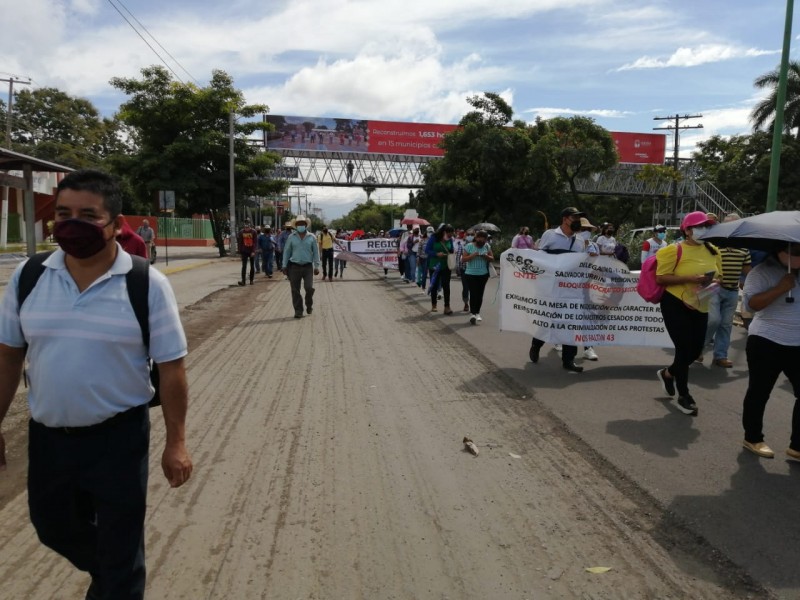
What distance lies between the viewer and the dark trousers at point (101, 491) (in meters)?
2.37

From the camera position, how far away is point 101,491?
7.72 feet

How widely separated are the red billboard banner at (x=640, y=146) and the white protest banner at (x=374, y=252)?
1499 inches

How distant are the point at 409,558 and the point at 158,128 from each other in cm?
3376

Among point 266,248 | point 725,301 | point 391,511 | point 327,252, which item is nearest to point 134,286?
point 391,511

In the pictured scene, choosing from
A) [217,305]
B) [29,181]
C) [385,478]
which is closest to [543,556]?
[385,478]

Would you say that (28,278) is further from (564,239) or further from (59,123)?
(59,123)

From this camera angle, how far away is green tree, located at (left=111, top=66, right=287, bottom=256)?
106ft

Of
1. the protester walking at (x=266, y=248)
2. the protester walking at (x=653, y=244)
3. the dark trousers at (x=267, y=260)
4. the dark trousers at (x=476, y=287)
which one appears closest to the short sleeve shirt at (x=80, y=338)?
the protester walking at (x=653, y=244)

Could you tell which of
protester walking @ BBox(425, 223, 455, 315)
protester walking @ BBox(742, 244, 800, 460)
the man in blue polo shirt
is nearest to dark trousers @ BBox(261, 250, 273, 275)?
protester walking @ BBox(425, 223, 455, 315)

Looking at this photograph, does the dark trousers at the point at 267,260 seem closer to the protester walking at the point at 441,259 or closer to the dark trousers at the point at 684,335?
the protester walking at the point at 441,259

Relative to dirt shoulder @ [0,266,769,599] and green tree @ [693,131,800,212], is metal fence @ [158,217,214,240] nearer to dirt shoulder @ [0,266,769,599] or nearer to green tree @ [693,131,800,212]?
green tree @ [693,131,800,212]

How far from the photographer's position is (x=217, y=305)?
46.8 feet

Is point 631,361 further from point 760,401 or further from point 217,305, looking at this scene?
point 217,305

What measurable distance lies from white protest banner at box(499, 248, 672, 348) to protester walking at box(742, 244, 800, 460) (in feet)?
10.2
